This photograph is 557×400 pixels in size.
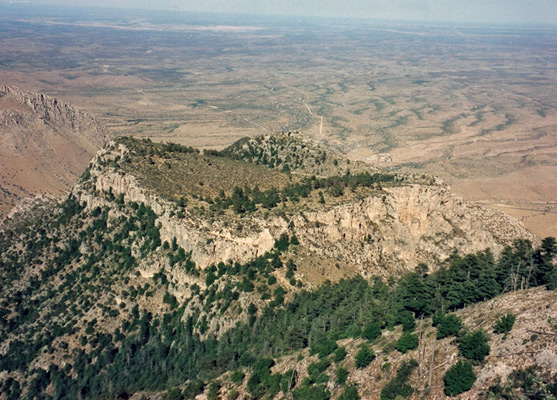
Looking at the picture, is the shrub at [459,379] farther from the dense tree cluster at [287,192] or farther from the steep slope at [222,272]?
the dense tree cluster at [287,192]

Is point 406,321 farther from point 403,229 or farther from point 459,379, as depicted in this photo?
point 403,229

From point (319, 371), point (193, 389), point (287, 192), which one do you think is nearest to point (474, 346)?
point (319, 371)

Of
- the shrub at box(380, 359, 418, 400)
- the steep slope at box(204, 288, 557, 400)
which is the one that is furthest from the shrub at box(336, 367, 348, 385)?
the shrub at box(380, 359, 418, 400)

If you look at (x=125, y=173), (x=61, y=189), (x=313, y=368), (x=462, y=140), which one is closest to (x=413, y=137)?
(x=462, y=140)

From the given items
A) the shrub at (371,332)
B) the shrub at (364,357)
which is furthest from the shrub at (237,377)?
the shrub at (371,332)

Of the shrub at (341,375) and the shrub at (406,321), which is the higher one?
the shrub at (406,321)

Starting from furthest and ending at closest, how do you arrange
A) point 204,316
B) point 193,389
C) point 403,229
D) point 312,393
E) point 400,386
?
1. point 403,229
2. point 204,316
3. point 193,389
4. point 312,393
5. point 400,386
